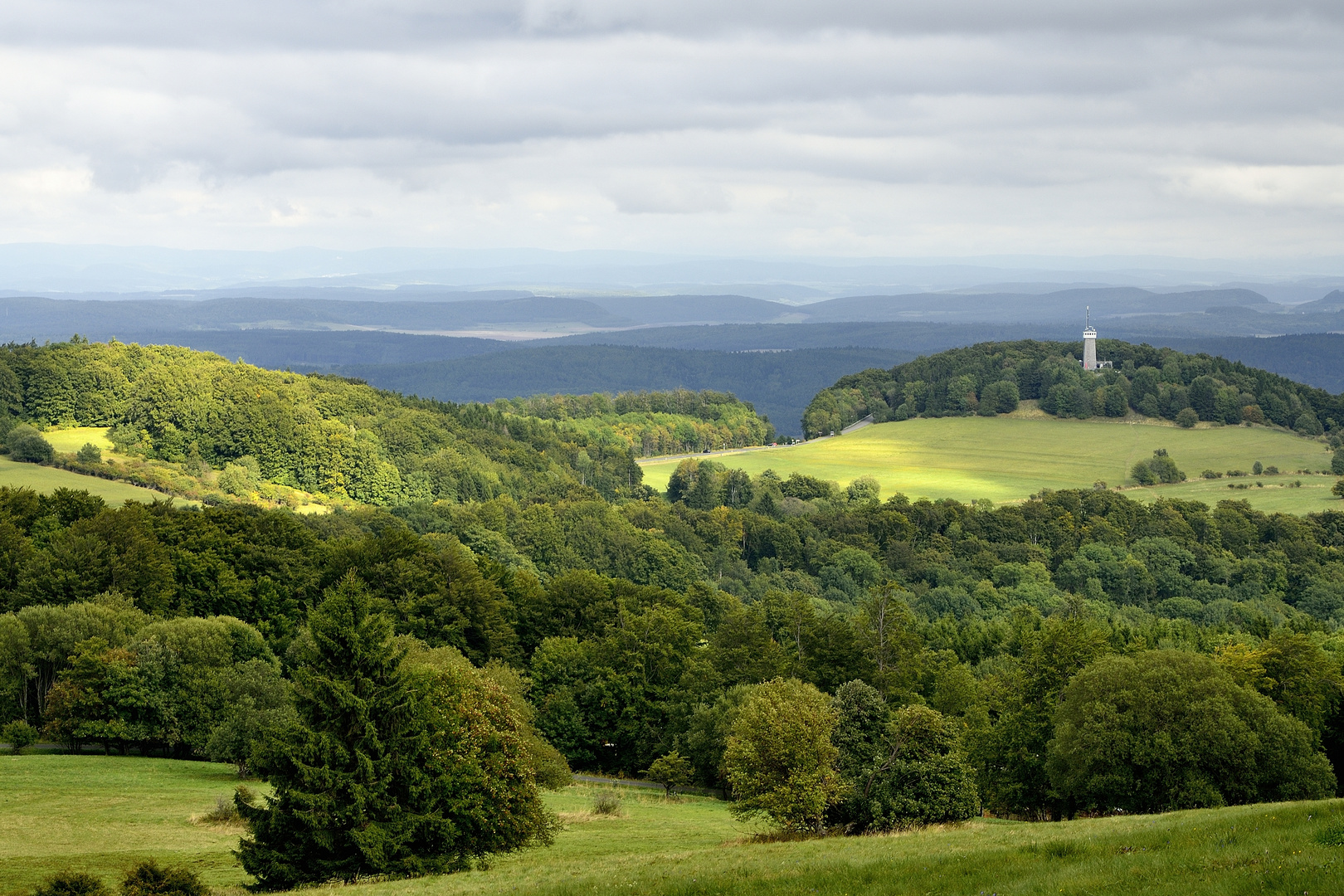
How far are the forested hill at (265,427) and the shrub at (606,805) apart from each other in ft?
322

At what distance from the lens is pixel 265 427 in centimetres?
15325

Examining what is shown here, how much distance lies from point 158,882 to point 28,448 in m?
111

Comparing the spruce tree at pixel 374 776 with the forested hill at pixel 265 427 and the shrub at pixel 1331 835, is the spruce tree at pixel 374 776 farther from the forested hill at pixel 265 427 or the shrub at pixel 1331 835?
the forested hill at pixel 265 427

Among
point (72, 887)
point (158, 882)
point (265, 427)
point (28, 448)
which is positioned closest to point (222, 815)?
point (158, 882)

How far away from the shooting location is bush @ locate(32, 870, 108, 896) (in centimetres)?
2446

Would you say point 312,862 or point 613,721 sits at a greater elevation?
point 312,862

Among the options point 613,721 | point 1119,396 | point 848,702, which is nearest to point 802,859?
point 848,702

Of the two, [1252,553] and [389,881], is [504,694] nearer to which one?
[389,881]

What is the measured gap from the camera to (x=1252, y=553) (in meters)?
124

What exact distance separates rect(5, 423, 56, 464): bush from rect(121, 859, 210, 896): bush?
10960cm

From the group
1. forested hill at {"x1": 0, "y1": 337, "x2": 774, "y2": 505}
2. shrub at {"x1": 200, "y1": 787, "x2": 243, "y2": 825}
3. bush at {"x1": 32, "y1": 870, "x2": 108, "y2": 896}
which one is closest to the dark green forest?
forested hill at {"x1": 0, "y1": 337, "x2": 774, "y2": 505}

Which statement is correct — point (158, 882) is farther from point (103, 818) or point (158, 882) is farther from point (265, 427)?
point (265, 427)

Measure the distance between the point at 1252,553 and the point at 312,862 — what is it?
11625 centimetres

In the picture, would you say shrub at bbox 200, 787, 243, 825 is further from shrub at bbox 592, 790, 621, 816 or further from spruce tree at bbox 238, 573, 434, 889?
shrub at bbox 592, 790, 621, 816
